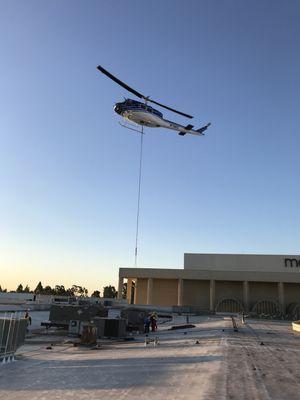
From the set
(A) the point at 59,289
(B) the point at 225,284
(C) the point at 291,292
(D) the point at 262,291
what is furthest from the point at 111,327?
(A) the point at 59,289

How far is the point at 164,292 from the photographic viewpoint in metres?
88.5

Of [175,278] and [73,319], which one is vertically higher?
[175,278]

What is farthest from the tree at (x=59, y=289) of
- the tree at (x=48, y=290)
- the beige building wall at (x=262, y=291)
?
the beige building wall at (x=262, y=291)

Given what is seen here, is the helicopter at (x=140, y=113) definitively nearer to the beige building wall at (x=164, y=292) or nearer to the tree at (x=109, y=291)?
the beige building wall at (x=164, y=292)

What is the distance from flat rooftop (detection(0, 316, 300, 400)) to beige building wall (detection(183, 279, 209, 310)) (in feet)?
223

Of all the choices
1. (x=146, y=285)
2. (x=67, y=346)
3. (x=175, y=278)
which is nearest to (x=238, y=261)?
(x=175, y=278)

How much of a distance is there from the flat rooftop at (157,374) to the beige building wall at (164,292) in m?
69.4

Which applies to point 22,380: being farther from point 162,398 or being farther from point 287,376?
point 287,376

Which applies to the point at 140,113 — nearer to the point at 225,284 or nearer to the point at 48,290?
Result: the point at 225,284

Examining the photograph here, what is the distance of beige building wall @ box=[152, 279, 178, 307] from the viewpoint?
88.0 m

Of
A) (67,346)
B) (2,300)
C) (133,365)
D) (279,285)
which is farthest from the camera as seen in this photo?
(279,285)

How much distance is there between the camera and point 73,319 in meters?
31.5

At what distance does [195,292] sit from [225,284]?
20.6 ft

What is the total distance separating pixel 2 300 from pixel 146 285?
2973 centimetres
